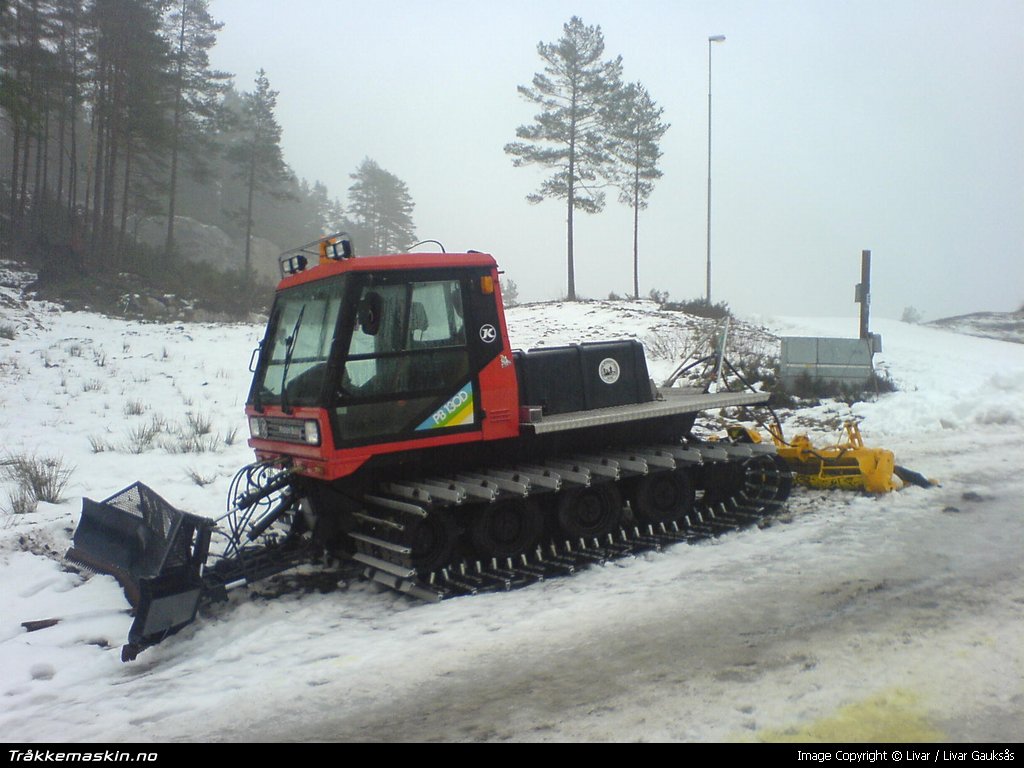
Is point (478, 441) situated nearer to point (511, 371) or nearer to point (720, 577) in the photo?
point (511, 371)

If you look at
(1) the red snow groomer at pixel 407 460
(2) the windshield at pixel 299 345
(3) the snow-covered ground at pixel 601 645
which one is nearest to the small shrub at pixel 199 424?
(3) the snow-covered ground at pixel 601 645

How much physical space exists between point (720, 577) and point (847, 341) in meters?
11.6

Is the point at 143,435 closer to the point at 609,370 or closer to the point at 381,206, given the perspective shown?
the point at 609,370

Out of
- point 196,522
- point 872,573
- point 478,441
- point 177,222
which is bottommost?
point 872,573

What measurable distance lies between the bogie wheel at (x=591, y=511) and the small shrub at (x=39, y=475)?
4976 millimetres

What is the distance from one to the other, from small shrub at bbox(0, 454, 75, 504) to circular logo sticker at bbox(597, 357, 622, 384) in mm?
5431

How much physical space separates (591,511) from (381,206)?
46.7m

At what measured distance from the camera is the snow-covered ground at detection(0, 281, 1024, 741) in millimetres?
3650

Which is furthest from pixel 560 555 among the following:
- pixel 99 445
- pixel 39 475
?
pixel 99 445

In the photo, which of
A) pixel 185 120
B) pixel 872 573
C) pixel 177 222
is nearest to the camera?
pixel 872 573

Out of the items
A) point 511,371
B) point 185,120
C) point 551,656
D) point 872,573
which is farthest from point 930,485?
point 185,120

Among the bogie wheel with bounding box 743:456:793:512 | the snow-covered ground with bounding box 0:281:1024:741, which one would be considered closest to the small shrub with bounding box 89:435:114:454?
the snow-covered ground with bounding box 0:281:1024:741

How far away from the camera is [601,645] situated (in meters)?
4.57

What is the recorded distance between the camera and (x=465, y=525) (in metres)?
6.15
